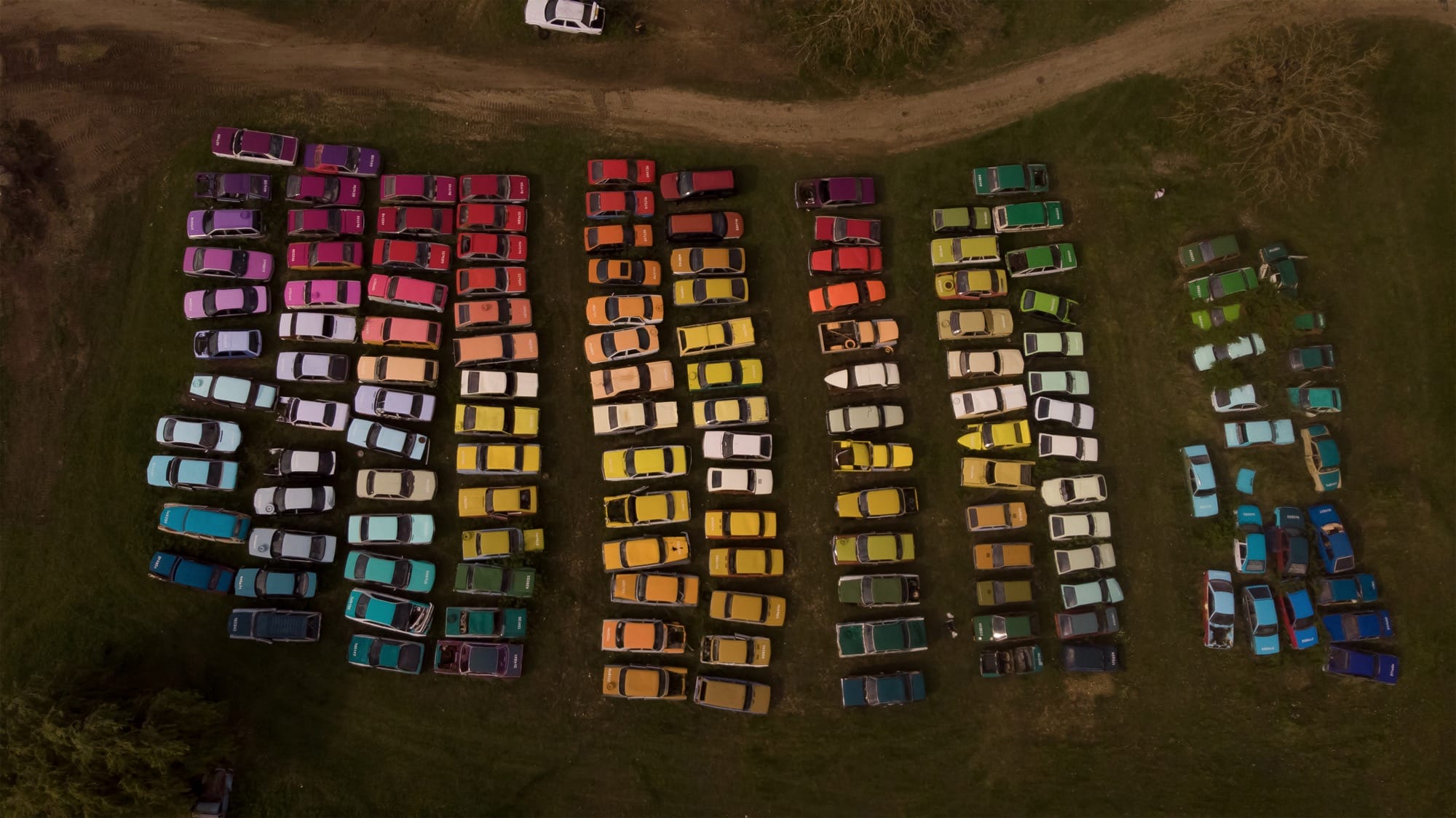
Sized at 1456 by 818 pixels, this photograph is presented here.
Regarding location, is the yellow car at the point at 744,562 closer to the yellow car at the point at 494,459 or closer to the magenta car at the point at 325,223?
the yellow car at the point at 494,459

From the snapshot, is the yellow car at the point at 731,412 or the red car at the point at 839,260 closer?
the yellow car at the point at 731,412

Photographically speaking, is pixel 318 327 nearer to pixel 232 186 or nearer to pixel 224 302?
pixel 224 302

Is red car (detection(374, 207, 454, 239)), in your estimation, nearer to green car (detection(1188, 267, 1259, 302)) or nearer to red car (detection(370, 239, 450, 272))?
red car (detection(370, 239, 450, 272))

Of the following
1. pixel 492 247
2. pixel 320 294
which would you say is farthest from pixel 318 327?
pixel 492 247

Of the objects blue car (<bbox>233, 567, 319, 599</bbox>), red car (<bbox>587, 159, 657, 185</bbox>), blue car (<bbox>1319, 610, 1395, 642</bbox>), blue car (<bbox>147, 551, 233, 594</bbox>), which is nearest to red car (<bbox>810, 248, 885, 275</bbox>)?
red car (<bbox>587, 159, 657, 185</bbox>)

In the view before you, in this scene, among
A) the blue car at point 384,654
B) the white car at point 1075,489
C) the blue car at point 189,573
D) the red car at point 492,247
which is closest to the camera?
the blue car at point 384,654

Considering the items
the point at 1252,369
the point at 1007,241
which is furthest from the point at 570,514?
the point at 1252,369

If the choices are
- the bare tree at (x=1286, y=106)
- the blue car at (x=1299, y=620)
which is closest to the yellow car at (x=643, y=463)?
the blue car at (x=1299, y=620)
